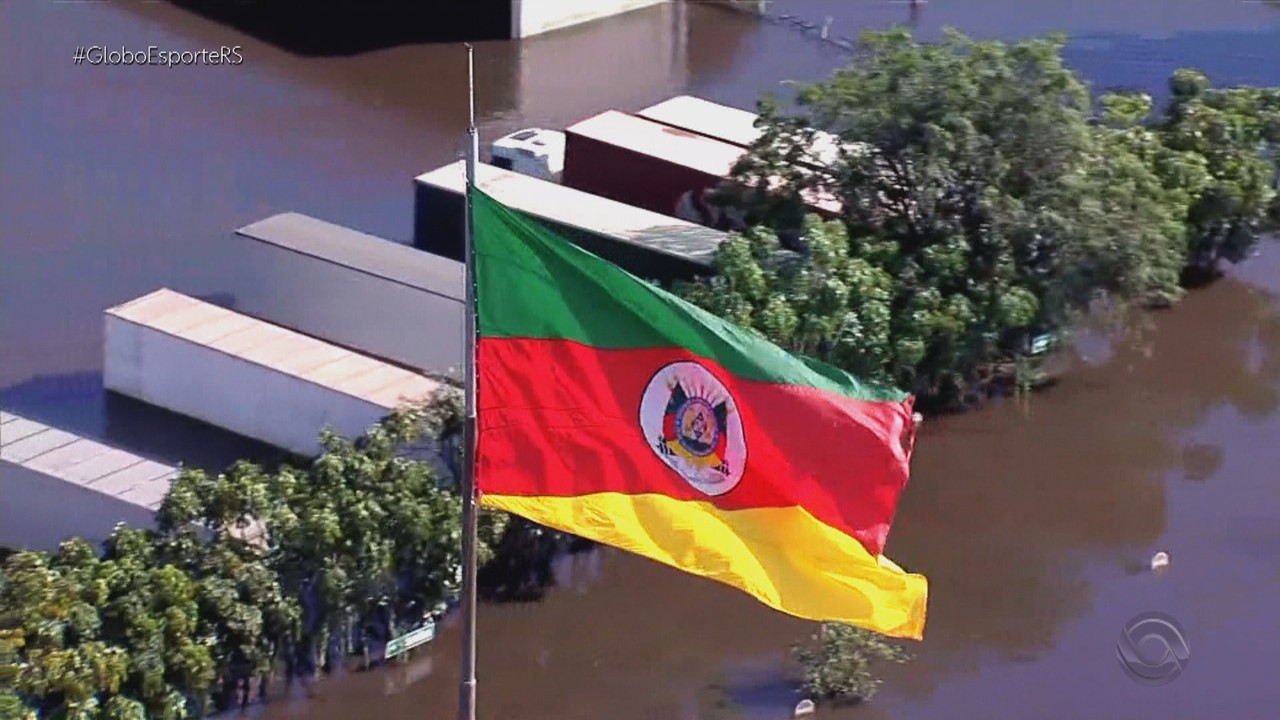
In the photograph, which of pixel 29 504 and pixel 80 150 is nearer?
pixel 29 504

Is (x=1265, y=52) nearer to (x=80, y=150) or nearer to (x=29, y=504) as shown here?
(x=80, y=150)

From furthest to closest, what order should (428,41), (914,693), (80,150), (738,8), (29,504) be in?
(738,8) → (428,41) → (80,150) → (29,504) → (914,693)

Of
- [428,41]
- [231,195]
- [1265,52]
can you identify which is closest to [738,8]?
[428,41]

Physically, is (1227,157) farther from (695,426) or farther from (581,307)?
(581,307)

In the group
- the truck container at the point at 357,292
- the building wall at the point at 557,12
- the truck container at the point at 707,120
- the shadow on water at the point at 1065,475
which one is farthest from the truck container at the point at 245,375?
the building wall at the point at 557,12

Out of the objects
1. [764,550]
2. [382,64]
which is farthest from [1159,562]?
[382,64]

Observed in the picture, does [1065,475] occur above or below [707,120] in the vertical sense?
below

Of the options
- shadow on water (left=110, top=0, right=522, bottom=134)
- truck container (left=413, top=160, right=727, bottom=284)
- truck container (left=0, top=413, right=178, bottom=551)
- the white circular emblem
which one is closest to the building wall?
shadow on water (left=110, top=0, right=522, bottom=134)
